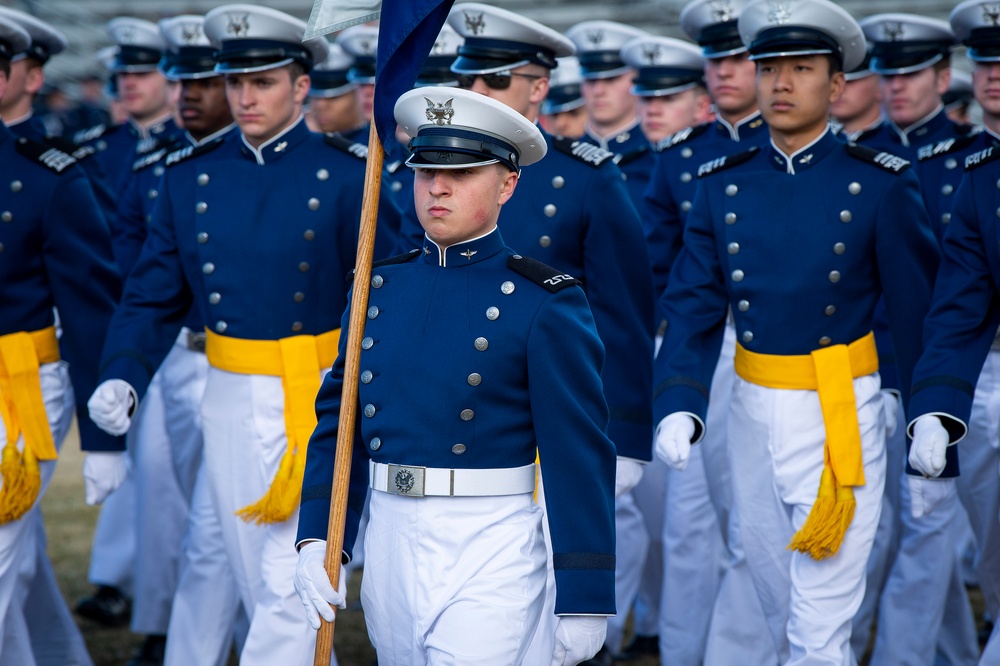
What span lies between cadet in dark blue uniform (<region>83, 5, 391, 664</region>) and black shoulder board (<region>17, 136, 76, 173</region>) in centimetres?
41

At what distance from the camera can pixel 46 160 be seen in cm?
484

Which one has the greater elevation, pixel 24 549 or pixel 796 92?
pixel 796 92

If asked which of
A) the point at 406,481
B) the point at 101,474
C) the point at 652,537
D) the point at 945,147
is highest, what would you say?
the point at 945,147

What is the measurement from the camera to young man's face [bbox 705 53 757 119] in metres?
5.97

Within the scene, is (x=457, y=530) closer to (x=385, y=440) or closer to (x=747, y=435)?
(x=385, y=440)

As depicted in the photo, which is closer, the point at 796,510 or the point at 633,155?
the point at 796,510

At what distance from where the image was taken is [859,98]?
260 inches

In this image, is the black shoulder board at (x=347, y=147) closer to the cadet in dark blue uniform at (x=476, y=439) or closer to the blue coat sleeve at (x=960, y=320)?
the cadet in dark blue uniform at (x=476, y=439)

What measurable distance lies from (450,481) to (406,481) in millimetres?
102

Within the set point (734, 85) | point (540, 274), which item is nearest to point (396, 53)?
point (540, 274)

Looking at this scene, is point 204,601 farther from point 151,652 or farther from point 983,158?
point 983,158

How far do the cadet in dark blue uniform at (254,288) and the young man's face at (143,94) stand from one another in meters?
3.08

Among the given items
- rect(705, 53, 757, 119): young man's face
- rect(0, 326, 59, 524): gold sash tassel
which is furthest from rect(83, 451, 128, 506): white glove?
rect(705, 53, 757, 119): young man's face

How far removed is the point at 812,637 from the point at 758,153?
5.09ft
